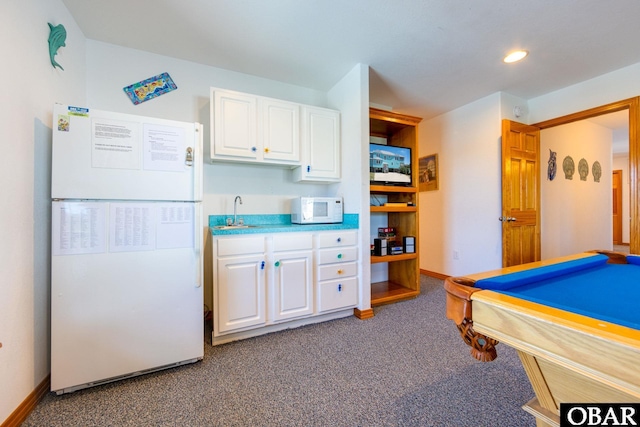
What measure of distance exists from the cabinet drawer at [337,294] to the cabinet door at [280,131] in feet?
4.11

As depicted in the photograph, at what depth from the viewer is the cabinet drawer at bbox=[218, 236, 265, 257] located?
1972mm

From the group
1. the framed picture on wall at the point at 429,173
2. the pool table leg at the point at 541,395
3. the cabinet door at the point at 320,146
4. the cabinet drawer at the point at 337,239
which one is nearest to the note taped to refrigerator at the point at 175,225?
the cabinet drawer at the point at 337,239

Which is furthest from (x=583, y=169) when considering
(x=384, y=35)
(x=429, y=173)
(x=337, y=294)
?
(x=337, y=294)

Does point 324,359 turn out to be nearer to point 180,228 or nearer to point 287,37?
point 180,228

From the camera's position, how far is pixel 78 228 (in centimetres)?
146

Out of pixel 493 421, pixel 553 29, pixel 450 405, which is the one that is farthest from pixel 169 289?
pixel 553 29

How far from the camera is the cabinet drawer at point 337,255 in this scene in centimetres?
237

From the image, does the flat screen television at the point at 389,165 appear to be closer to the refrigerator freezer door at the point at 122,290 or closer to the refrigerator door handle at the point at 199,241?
the refrigerator door handle at the point at 199,241

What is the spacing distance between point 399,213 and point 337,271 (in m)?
1.36

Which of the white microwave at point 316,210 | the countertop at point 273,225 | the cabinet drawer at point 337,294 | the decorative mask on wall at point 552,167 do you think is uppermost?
the decorative mask on wall at point 552,167

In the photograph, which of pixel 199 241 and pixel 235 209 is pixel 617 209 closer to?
pixel 235 209

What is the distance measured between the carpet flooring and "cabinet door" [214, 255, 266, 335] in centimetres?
18

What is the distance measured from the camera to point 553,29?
205cm

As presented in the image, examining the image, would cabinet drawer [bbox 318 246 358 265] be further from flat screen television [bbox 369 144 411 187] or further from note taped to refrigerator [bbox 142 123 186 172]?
note taped to refrigerator [bbox 142 123 186 172]
